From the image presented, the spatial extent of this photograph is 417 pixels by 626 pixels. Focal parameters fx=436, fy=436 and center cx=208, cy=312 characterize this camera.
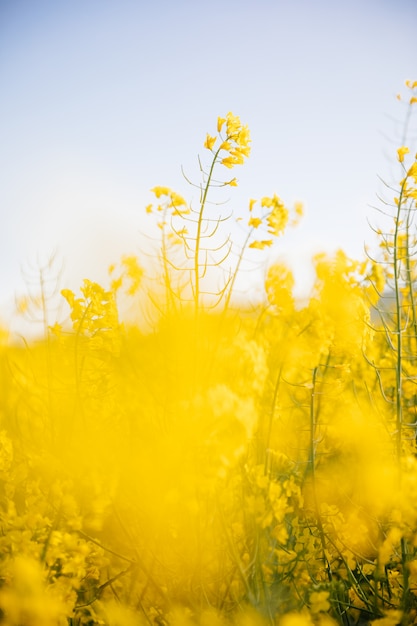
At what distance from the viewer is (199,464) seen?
63.1 inches

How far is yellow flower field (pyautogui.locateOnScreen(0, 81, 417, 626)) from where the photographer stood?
175 centimetres

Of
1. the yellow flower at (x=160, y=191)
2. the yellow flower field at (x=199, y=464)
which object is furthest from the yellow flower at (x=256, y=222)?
the yellow flower at (x=160, y=191)

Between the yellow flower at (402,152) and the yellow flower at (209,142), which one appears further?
the yellow flower at (402,152)

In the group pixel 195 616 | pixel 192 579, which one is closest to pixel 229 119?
pixel 192 579

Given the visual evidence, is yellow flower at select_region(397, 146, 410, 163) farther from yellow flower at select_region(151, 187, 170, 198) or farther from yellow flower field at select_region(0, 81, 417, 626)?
yellow flower at select_region(151, 187, 170, 198)

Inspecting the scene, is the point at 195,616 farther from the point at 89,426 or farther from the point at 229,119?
the point at 229,119

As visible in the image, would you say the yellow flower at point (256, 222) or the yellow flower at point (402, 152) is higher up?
the yellow flower at point (402, 152)

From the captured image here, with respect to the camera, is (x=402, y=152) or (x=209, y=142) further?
(x=402, y=152)

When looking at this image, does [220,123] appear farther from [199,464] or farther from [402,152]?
[199,464]

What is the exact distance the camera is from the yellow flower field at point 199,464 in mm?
1750

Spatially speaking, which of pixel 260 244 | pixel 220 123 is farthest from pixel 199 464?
pixel 220 123

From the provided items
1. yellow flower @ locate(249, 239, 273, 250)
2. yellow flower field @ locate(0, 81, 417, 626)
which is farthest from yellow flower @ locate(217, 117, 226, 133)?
yellow flower @ locate(249, 239, 273, 250)

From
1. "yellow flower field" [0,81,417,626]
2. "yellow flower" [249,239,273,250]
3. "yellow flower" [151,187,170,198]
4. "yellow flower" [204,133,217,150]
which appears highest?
"yellow flower" [204,133,217,150]

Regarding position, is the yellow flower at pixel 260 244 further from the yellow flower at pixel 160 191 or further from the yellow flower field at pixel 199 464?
the yellow flower at pixel 160 191
